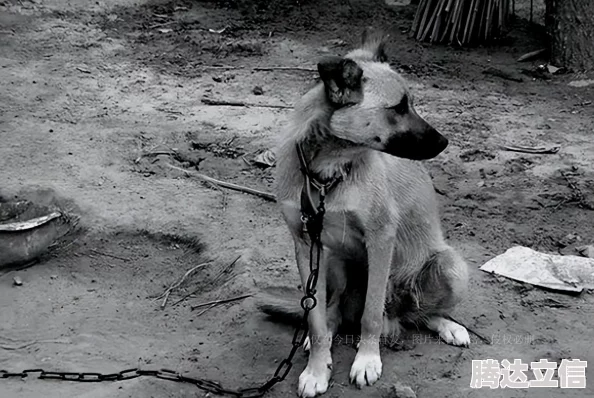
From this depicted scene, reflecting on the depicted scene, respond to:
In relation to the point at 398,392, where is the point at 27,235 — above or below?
below

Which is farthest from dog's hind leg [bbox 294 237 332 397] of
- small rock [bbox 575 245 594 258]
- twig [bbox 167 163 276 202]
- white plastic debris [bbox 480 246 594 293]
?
small rock [bbox 575 245 594 258]

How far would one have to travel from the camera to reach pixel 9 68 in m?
8.84

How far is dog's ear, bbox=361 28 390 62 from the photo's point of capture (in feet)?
14.6

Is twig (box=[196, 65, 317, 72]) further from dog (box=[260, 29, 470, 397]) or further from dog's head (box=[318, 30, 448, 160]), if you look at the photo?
dog's head (box=[318, 30, 448, 160])

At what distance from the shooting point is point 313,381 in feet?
15.0

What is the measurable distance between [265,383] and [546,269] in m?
2.00

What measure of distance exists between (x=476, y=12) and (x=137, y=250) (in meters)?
5.13

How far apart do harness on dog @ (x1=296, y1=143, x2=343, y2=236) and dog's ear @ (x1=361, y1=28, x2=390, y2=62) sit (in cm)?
60

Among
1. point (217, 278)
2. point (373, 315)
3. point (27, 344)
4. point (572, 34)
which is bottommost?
point (27, 344)

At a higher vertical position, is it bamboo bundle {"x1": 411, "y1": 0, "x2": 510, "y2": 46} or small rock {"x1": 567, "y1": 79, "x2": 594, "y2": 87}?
bamboo bundle {"x1": 411, "y1": 0, "x2": 510, "y2": 46}

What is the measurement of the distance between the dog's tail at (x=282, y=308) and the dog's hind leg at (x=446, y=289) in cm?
70

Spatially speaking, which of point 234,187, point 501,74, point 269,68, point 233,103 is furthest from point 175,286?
point 501,74

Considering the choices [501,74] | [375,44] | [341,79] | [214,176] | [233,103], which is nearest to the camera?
[341,79]

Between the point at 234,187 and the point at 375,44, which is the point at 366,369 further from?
the point at 234,187
